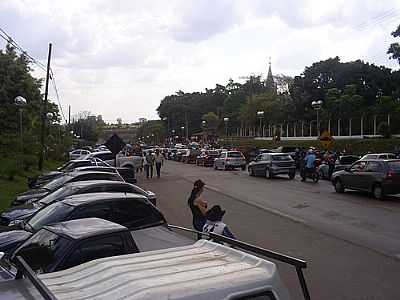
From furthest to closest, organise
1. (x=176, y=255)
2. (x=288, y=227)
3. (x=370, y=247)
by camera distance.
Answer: (x=288, y=227) → (x=370, y=247) → (x=176, y=255)

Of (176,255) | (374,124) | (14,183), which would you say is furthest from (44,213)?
(374,124)

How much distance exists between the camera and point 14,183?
972 inches

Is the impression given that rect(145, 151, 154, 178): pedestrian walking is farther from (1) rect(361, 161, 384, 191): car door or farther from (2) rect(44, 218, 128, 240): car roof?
(2) rect(44, 218, 128, 240): car roof

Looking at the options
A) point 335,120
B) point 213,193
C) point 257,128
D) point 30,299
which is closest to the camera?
point 30,299

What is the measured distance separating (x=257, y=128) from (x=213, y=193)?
66111 mm

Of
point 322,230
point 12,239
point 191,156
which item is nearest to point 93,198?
point 12,239

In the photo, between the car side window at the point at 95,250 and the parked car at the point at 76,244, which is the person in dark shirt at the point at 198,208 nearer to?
the parked car at the point at 76,244

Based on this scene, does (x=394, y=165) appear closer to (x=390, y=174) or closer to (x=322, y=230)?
(x=390, y=174)

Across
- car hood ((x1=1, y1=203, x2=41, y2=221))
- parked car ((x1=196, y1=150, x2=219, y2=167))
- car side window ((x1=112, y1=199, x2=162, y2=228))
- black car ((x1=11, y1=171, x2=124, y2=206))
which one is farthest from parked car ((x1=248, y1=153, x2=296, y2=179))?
car side window ((x1=112, y1=199, x2=162, y2=228))

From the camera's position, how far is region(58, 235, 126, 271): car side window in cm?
560

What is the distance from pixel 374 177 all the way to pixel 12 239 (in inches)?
604

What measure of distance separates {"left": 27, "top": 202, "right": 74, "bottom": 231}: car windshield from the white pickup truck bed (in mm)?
5546

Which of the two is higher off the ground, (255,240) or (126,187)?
(126,187)

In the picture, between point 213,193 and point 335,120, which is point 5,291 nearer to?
point 213,193
